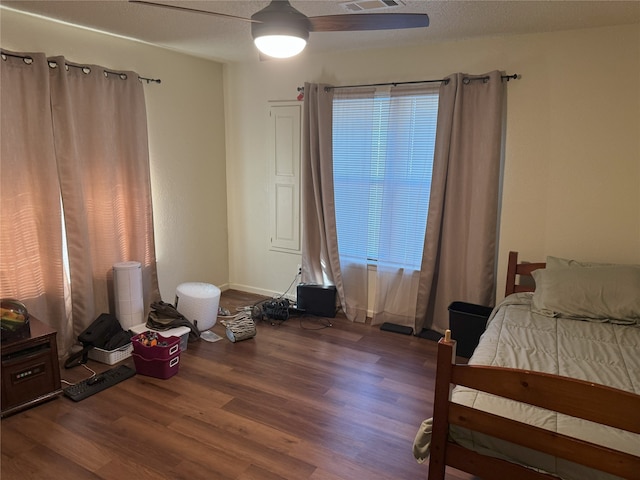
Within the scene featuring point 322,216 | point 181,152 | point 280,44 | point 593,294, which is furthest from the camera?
point 181,152

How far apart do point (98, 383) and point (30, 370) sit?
429mm

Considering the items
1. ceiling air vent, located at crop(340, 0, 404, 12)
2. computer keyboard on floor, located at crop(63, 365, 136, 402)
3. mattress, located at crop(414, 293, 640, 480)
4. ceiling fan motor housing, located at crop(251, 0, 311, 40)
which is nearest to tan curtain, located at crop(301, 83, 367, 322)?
ceiling air vent, located at crop(340, 0, 404, 12)

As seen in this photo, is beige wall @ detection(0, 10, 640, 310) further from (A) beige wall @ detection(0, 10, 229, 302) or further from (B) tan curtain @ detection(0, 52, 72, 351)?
(B) tan curtain @ detection(0, 52, 72, 351)

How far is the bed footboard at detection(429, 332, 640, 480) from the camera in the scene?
1452 mm

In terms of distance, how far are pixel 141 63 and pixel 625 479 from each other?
13.7 ft

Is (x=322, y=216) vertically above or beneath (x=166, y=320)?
above

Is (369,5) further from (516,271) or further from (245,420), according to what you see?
(245,420)

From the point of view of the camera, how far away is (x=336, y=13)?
284cm

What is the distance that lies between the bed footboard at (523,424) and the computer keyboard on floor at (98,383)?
87.0 inches

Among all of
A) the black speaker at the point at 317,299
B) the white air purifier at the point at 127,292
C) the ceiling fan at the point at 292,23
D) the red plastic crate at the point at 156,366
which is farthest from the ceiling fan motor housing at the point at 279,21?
the black speaker at the point at 317,299

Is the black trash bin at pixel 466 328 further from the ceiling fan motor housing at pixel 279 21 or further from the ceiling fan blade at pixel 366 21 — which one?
the ceiling fan motor housing at pixel 279 21

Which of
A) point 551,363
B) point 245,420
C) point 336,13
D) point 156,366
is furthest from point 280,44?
point 156,366

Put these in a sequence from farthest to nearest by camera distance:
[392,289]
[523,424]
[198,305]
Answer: [392,289], [198,305], [523,424]

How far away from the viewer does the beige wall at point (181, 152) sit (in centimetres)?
374
